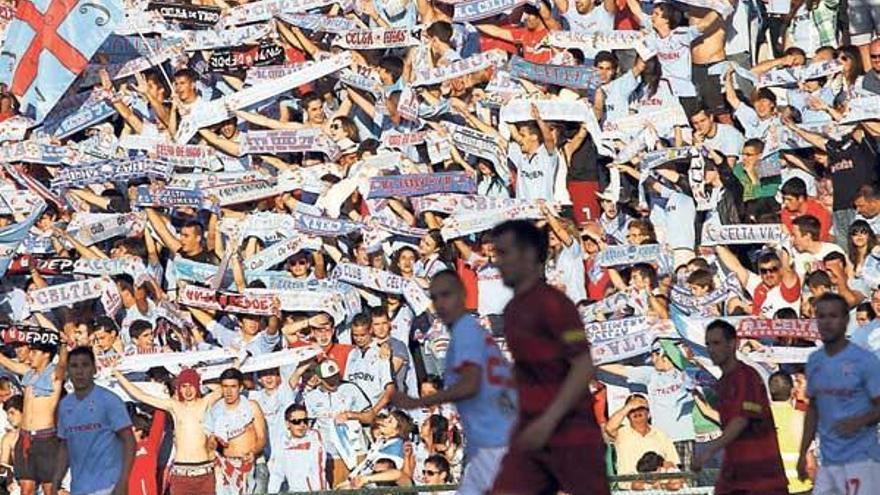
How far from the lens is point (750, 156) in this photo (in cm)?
1936

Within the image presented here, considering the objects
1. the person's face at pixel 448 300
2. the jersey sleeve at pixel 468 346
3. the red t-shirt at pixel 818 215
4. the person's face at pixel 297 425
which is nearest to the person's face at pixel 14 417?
the person's face at pixel 297 425

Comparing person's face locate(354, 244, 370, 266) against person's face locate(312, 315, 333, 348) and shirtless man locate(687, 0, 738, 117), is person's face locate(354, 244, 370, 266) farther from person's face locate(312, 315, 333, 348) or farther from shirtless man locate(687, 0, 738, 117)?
shirtless man locate(687, 0, 738, 117)

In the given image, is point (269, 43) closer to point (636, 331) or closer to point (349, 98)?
point (349, 98)

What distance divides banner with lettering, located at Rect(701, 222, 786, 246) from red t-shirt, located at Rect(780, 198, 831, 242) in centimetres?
15

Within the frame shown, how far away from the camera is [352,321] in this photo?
20141 millimetres

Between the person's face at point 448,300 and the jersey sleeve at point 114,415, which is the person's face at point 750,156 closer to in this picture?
the jersey sleeve at point 114,415

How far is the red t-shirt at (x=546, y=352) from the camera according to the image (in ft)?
33.3

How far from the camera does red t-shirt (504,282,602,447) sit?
10.2 metres

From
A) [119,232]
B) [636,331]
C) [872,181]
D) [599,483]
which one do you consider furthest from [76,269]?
[599,483]

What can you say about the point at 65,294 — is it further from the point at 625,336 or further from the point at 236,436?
the point at 625,336

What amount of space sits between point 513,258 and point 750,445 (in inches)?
135

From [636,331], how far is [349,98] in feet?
14.9

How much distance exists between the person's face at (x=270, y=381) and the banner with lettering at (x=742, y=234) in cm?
384

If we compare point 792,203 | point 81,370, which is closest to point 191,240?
point 792,203
